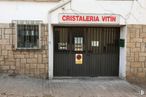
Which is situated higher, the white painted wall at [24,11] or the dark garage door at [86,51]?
the white painted wall at [24,11]

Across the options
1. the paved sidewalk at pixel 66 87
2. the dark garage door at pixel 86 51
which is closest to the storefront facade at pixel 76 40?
the dark garage door at pixel 86 51

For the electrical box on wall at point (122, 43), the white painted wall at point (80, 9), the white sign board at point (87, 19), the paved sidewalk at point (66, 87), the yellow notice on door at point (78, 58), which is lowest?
the paved sidewalk at point (66, 87)

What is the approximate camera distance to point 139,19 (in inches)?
551

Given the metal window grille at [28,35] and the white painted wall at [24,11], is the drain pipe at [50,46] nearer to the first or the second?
the white painted wall at [24,11]

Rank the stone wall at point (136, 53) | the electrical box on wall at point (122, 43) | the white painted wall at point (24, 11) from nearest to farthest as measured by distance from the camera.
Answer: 1. the white painted wall at point (24, 11)
2. the stone wall at point (136, 53)
3. the electrical box on wall at point (122, 43)

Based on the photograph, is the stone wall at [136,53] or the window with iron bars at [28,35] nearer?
the window with iron bars at [28,35]

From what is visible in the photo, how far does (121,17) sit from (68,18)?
2.11 meters

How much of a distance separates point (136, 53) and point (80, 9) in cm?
288

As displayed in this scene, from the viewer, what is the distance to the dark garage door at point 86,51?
47.5 ft

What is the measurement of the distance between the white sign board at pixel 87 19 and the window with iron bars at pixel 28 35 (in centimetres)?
106

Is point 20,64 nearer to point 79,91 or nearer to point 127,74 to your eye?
Result: point 79,91

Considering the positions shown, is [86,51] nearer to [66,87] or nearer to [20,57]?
[66,87]

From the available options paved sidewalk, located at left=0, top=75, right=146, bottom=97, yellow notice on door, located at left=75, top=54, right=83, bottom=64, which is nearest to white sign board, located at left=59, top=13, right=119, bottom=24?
yellow notice on door, located at left=75, top=54, right=83, bottom=64

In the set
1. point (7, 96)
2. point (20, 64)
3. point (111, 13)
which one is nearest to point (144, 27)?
point (111, 13)
